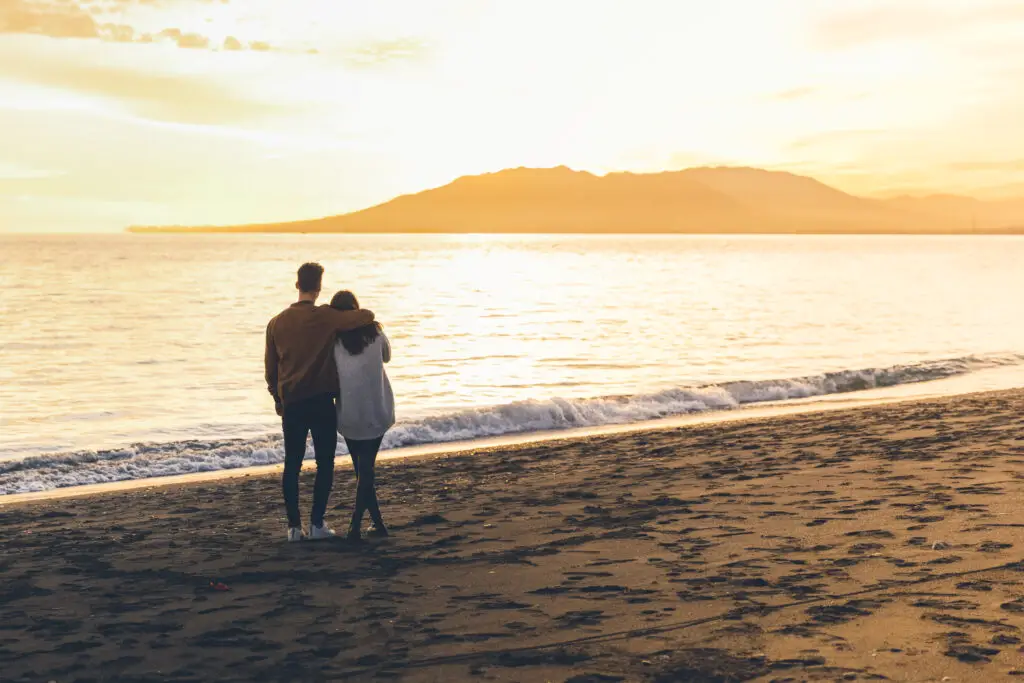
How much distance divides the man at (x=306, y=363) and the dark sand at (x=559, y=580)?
105 centimetres

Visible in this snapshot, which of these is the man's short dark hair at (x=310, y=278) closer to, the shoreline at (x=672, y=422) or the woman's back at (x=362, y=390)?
the woman's back at (x=362, y=390)

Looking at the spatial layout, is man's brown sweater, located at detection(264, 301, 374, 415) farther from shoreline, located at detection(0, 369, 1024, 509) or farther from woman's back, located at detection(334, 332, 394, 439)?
shoreline, located at detection(0, 369, 1024, 509)

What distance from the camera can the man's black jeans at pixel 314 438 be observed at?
8242 mm

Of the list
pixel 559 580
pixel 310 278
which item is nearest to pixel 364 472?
pixel 310 278

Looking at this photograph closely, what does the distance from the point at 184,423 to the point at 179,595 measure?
1263 cm

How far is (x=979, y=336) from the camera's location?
122 feet

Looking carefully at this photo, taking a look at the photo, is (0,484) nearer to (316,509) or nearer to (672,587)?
(316,509)

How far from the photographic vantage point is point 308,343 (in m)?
8.11

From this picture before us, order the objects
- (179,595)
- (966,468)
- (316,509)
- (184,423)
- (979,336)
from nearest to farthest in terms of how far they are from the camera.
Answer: (179,595) → (316,509) → (966,468) → (184,423) → (979,336)

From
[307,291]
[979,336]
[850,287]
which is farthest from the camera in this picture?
[850,287]

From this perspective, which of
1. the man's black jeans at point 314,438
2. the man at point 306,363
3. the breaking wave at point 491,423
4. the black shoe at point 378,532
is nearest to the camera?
the man at point 306,363

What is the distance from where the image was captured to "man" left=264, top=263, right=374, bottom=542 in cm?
807

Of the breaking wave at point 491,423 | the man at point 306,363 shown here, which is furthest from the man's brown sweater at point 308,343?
the breaking wave at point 491,423

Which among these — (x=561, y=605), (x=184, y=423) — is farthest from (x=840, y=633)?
(x=184, y=423)
